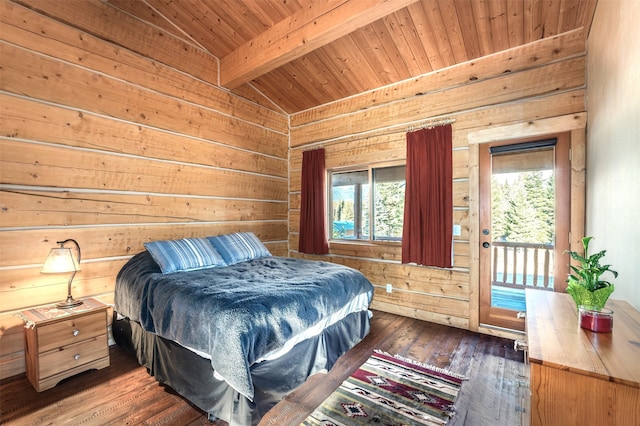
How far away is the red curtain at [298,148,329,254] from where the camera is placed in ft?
13.6

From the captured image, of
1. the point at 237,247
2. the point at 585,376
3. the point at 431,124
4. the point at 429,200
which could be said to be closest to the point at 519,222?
the point at 429,200

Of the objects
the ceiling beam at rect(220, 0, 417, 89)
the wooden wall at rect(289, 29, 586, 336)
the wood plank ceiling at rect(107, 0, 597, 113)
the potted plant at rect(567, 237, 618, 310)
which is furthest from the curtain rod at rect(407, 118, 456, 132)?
the potted plant at rect(567, 237, 618, 310)

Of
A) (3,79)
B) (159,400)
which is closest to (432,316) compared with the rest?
(159,400)

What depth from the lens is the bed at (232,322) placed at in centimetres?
160

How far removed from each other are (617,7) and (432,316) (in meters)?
2.96

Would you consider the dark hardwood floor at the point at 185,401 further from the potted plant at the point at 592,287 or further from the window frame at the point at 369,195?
the window frame at the point at 369,195

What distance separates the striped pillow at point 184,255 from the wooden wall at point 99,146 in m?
0.45

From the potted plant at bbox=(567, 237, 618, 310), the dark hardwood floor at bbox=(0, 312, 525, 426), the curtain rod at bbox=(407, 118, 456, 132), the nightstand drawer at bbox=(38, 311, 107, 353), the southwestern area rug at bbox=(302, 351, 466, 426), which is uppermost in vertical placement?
the curtain rod at bbox=(407, 118, 456, 132)

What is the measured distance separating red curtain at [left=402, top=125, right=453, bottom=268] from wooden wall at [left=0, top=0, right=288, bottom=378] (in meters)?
2.28

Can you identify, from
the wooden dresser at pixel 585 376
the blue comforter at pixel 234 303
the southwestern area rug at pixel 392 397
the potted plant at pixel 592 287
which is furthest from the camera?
the southwestern area rug at pixel 392 397

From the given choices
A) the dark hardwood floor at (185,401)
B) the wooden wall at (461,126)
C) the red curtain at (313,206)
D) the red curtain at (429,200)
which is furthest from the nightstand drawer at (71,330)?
the red curtain at (429,200)

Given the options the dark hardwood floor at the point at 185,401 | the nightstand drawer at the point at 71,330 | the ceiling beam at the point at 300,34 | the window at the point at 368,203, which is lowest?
the dark hardwood floor at the point at 185,401

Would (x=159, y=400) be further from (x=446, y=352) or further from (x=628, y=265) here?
(x=628, y=265)

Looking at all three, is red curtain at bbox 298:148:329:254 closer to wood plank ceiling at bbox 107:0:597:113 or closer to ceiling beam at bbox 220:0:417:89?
wood plank ceiling at bbox 107:0:597:113
